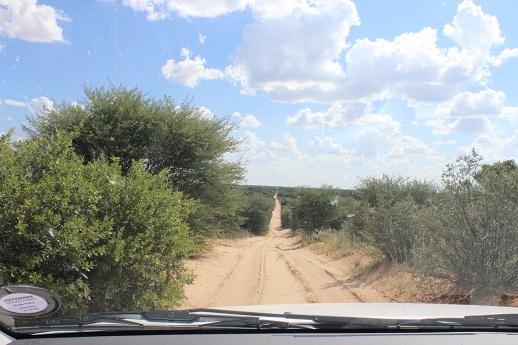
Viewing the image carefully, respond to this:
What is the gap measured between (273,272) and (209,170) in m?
4.62

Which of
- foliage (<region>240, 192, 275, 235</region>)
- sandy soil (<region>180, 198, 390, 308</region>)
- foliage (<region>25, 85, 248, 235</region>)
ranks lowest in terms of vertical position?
sandy soil (<region>180, 198, 390, 308</region>)

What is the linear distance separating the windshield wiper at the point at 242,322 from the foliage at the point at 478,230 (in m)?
5.52

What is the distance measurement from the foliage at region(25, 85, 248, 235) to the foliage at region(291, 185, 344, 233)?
21.6 metres

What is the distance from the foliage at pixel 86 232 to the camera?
6074 millimetres

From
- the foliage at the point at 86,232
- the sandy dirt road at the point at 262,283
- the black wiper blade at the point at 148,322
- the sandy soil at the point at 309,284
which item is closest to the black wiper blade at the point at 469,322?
the black wiper blade at the point at 148,322

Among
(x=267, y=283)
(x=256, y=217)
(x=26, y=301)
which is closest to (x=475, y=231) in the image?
(x=267, y=283)

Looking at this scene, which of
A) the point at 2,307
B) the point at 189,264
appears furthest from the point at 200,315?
the point at 189,264

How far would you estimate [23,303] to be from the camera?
2.82 metres

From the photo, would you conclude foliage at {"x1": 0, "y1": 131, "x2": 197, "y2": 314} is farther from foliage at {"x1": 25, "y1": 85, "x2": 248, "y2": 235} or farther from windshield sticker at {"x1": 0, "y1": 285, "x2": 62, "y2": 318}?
foliage at {"x1": 25, "y1": 85, "x2": 248, "y2": 235}

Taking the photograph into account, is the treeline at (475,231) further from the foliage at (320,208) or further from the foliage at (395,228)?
the foliage at (320,208)

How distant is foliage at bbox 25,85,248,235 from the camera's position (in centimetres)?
1514

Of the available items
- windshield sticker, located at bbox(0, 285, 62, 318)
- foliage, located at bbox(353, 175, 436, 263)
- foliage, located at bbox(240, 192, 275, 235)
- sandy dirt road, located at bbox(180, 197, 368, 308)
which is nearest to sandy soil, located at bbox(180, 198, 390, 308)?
sandy dirt road, located at bbox(180, 197, 368, 308)

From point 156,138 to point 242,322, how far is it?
13.6 metres

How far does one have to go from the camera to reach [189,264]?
53.3ft
